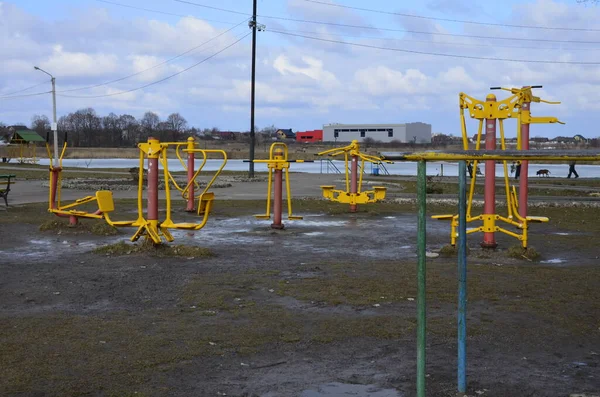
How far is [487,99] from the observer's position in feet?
36.1

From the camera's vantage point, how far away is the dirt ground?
4.98m

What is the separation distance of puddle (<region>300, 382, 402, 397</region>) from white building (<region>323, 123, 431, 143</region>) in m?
144

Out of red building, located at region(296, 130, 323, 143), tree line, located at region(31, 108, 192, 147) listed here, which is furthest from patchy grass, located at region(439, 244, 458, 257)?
red building, located at region(296, 130, 323, 143)

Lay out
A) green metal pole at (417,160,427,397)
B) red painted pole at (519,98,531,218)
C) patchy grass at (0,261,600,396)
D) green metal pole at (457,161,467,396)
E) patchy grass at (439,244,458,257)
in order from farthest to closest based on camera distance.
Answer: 1. red painted pole at (519,98,531,218)
2. patchy grass at (439,244,458,257)
3. patchy grass at (0,261,600,396)
4. green metal pole at (457,161,467,396)
5. green metal pole at (417,160,427,397)

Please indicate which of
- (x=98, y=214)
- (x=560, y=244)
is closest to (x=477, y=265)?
(x=560, y=244)

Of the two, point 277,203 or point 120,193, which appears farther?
point 120,193

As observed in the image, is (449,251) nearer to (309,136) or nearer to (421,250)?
(421,250)

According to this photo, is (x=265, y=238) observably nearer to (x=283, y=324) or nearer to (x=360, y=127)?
(x=283, y=324)

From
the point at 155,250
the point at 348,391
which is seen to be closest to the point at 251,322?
the point at 348,391

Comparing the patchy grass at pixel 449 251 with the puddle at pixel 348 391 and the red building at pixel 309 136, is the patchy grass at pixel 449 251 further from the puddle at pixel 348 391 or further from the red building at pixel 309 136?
the red building at pixel 309 136

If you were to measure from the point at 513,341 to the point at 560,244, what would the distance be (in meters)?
6.73

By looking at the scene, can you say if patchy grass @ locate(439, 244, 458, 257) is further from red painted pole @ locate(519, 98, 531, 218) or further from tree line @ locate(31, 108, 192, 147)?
tree line @ locate(31, 108, 192, 147)

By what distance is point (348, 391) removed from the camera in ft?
15.8

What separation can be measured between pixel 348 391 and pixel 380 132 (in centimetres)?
15270
